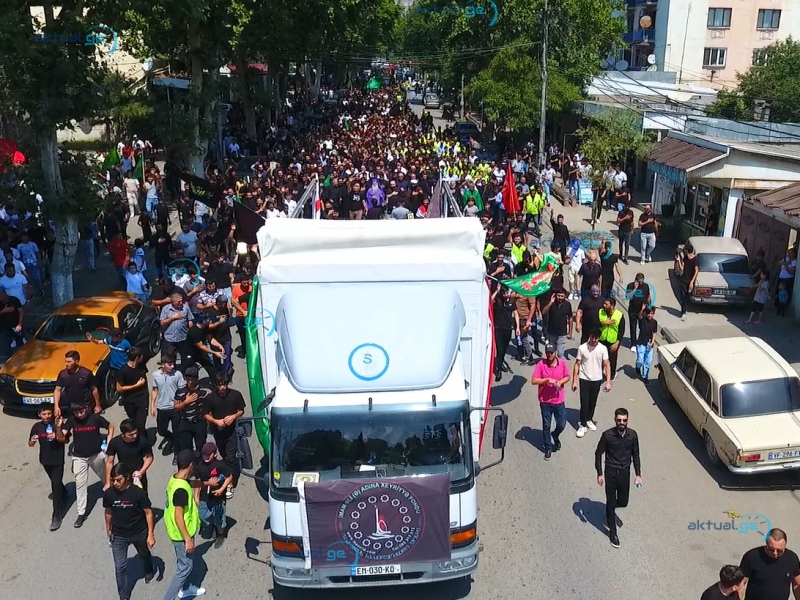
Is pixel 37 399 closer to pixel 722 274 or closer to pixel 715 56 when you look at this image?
pixel 722 274

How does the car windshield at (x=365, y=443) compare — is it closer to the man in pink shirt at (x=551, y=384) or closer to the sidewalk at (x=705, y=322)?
the man in pink shirt at (x=551, y=384)

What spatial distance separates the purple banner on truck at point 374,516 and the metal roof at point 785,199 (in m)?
11.7

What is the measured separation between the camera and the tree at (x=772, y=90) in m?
45.4

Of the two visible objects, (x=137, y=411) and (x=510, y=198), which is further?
(x=510, y=198)

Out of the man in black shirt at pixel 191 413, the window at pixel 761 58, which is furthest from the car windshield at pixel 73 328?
the window at pixel 761 58

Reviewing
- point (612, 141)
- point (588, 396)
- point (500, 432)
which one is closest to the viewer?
point (500, 432)

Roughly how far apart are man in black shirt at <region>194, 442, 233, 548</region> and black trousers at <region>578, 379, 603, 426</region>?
16.7 feet

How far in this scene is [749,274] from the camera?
56.9 ft

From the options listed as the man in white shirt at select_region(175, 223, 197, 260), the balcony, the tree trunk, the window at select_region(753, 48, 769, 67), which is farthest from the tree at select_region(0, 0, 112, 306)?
the balcony

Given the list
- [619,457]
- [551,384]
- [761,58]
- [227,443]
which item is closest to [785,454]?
[619,457]

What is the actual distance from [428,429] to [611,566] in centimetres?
268

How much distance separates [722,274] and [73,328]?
13.2m

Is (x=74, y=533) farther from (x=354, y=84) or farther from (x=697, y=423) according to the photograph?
(x=354, y=84)

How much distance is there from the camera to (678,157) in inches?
864
